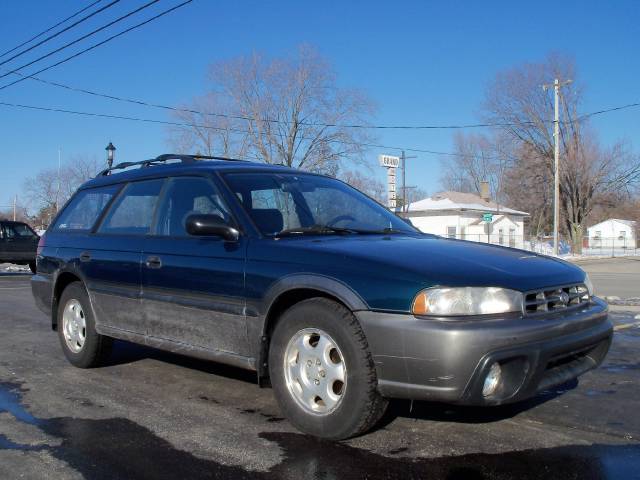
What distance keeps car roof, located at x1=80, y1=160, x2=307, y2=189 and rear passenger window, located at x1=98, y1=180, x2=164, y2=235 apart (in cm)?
8

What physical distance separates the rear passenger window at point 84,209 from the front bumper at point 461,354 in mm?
3176

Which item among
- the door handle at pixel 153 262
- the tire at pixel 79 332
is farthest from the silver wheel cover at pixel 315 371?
the tire at pixel 79 332

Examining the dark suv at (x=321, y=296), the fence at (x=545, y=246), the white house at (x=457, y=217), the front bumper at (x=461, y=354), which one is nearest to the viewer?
the front bumper at (x=461, y=354)

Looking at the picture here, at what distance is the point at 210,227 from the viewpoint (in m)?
4.08

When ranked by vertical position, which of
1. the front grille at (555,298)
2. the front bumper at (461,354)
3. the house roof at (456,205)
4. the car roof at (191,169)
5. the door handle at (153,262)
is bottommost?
the front bumper at (461,354)

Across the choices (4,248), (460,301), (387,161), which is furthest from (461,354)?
(4,248)

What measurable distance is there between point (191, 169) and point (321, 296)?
1.71 meters

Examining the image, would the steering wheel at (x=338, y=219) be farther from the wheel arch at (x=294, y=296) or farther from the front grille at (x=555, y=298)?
the front grille at (x=555, y=298)

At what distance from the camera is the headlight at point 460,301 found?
329 centimetres

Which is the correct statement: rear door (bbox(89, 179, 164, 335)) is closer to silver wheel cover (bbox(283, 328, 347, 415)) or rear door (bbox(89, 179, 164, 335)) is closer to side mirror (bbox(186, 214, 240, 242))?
side mirror (bbox(186, 214, 240, 242))

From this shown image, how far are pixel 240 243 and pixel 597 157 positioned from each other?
4882 cm

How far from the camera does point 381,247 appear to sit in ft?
12.5

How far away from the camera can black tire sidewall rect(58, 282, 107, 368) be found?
5465 millimetres

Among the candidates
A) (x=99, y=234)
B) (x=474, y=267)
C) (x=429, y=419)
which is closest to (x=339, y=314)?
(x=474, y=267)
